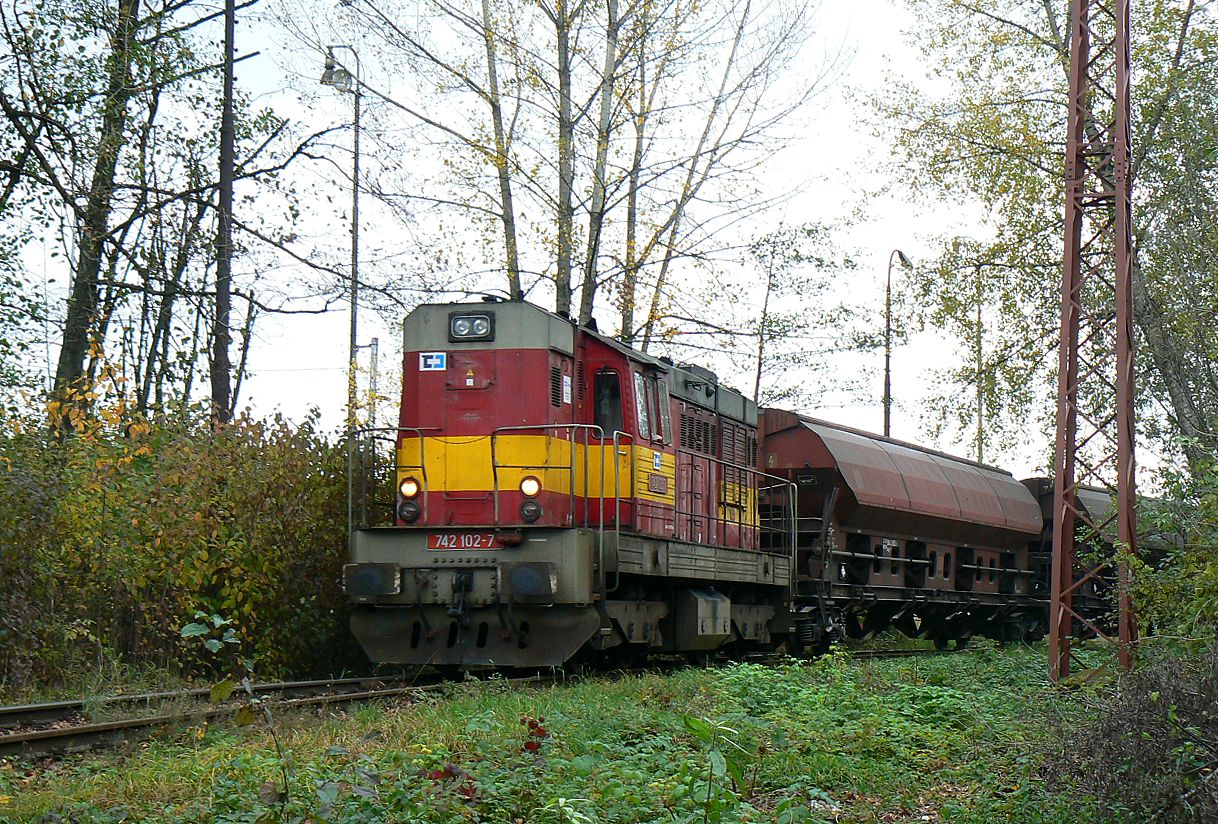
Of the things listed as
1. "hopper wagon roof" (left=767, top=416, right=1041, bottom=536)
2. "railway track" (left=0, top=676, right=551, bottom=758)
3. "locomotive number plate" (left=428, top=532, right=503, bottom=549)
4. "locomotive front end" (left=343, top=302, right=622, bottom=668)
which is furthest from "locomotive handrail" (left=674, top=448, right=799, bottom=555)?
"railway track" (left=0, top=676, right=551, bottom=758)

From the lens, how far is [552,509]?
13258mm

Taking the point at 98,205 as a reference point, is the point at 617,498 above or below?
below

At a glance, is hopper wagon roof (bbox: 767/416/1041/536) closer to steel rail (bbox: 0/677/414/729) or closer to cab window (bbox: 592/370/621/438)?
cab window (bbox: 592/370/621/438)

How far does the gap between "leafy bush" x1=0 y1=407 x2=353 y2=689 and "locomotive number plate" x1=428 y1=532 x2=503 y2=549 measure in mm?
2173

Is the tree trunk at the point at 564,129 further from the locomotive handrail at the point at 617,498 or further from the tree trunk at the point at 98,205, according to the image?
the locomotive handrail at the point at 617,498

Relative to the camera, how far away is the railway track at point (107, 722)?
845 cm

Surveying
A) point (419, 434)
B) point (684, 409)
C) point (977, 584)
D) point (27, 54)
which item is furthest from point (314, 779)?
point (977, 584)

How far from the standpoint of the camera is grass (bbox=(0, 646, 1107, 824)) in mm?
6344

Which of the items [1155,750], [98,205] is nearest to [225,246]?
[98,205]

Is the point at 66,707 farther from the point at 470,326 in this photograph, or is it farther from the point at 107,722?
the point at 470,326

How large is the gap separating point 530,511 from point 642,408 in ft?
6.45

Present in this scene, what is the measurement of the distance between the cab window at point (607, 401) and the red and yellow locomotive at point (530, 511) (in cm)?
2

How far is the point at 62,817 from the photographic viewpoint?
6.16 metres

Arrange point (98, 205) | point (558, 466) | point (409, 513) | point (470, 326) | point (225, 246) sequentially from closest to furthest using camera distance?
point (558, 466) → point (409, 513) → point (470, 326) → point (225, 246) → point (98, 205)
